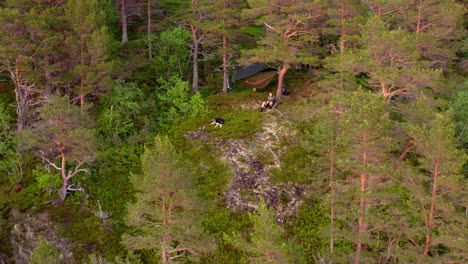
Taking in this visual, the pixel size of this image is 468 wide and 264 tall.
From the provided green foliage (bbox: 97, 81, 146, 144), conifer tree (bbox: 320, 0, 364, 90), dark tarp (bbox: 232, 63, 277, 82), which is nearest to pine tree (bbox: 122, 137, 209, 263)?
green foliage (bbox: 97, 81, 146, 144)

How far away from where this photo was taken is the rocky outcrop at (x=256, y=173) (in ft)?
73.5

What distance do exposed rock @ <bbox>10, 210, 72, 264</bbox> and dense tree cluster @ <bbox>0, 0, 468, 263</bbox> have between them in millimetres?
394

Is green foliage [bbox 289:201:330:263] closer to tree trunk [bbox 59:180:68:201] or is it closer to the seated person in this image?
the seated person

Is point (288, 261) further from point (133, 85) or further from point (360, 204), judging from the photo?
point (133, 85)

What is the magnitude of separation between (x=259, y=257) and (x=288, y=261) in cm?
123

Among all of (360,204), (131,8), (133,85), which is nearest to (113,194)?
(133,85)

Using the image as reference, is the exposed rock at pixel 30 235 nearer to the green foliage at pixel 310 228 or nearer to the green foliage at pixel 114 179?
the green foliage at pixel 114 179

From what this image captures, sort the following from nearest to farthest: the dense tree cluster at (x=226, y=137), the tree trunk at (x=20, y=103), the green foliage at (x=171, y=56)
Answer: the dense tree cluster at (x=226, y=137)
the tree trunk at (x=20, y=103)
the green foliage at (x=171, y=56)

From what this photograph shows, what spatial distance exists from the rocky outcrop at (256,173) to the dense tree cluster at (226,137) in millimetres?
427

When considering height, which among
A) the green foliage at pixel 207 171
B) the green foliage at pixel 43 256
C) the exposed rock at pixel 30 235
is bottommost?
the exposed rock at pixel 30 235

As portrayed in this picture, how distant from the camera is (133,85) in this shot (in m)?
29.3

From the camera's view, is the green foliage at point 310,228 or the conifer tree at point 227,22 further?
the conifer tree at point 227,22

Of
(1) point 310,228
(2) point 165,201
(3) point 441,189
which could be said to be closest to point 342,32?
(1) point 310,228

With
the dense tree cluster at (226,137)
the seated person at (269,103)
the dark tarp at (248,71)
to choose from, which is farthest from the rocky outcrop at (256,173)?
the dark tarp at (248,71)
